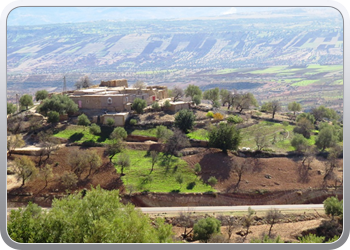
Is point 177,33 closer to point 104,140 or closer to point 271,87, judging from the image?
point 271,87

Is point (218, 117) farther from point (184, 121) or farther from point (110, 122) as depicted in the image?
point (110, 122)

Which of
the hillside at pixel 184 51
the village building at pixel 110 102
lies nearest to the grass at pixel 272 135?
the village building at pixel 110 102

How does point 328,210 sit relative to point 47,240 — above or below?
below

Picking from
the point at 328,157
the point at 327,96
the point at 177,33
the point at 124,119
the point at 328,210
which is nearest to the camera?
the point at 328,210

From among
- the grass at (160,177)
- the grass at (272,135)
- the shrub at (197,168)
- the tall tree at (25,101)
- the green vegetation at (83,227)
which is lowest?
the grass at (160,177)

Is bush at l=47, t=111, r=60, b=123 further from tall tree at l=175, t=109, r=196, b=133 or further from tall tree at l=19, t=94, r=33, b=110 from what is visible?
tall tree at l=175, t=109, r=196, b=133

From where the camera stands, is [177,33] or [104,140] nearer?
[104,140]

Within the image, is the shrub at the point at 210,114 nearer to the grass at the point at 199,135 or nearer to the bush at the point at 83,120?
the grass at the point at 199,135

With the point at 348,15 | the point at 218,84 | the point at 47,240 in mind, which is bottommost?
the point at 218,84

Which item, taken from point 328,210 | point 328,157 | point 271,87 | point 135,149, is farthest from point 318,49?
point 328,210

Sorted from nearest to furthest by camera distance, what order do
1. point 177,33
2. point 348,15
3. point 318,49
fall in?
point 348,15
point 177,33
point 318,49
